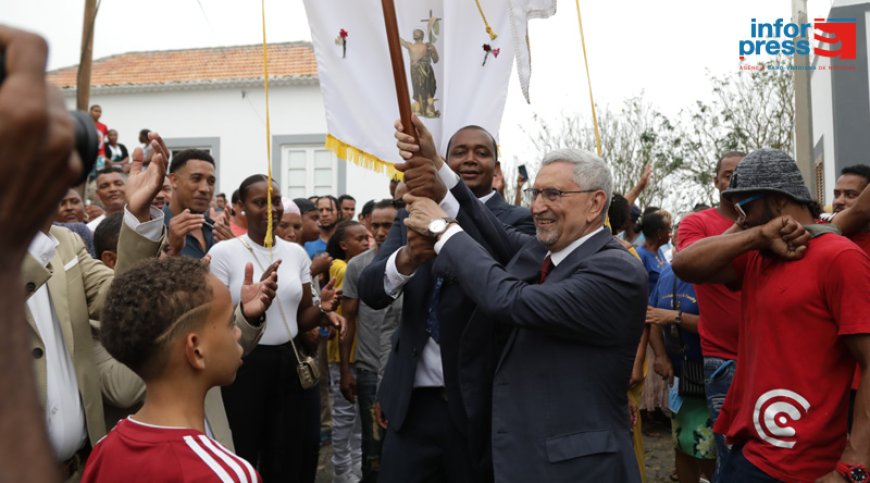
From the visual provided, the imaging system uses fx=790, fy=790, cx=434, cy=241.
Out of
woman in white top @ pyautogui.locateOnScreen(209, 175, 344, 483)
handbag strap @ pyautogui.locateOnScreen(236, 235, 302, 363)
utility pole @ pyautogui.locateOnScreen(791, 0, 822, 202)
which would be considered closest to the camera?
woman in white top @ pyautogui.locateOnScreen(209, 175, 344, 483)

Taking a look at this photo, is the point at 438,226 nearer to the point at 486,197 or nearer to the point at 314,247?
the point at 486,197

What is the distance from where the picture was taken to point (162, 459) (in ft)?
6.93

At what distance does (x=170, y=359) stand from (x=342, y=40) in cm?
236

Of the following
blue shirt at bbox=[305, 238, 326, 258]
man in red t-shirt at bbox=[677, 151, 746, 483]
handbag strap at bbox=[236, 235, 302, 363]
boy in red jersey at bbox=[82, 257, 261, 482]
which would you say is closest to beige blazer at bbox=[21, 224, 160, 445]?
boy in red jersey at bbox=[82, 257, 261, 482]

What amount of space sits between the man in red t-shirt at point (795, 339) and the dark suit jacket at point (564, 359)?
0.49 metres

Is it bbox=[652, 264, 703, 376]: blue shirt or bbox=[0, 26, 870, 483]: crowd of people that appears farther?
bbox=[652, 264, 703, 376]: blue shirt

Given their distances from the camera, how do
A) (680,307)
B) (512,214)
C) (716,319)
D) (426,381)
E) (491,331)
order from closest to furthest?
1. (491,331)
2. (426,381)
3. (512,214)
4. (716,319)
5. (680,307)

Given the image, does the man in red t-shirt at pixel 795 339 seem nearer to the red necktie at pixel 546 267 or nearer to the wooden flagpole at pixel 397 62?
the red necktie at pixel 546 267

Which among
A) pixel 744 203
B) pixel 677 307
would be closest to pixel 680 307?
pixel 677 307

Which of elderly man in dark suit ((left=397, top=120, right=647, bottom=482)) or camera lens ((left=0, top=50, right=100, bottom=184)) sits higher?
camera lens ((left=0, top=50, right=100, bottom=184))

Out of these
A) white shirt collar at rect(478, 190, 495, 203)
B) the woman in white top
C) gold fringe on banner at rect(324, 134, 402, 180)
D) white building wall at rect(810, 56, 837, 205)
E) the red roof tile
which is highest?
the red roof tile

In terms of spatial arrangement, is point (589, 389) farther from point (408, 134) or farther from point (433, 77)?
point (433, 77)

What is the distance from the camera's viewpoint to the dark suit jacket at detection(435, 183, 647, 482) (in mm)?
3000

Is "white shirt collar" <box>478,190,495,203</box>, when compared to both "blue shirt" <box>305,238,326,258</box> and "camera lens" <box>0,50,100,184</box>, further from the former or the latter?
"blue shirt" <box>305,238,326,258</box>
